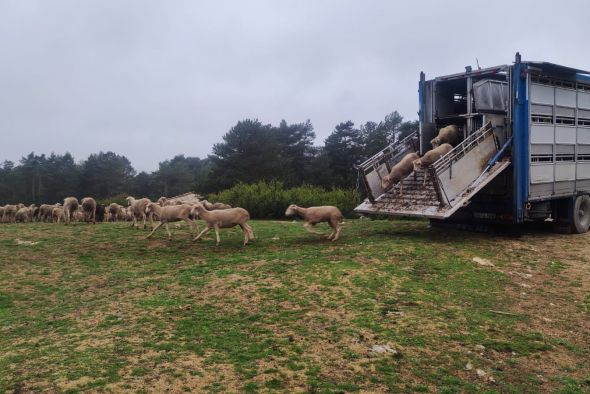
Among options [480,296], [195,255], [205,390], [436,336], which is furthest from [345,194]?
[205,390]

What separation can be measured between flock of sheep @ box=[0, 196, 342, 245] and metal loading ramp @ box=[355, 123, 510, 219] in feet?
4.92

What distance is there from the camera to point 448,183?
41.0 feet

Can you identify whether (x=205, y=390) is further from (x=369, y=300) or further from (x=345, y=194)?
(x=345, y=194)

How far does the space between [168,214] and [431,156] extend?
7.53m

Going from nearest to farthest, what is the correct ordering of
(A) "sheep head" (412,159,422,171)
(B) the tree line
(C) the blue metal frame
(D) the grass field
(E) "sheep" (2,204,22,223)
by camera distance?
(D) the grass field → (C) the blue metal frame → (A) "sheep head" (412,159,422,171) → (E) "sheep" (2,204,22,223) → (B) the tree line

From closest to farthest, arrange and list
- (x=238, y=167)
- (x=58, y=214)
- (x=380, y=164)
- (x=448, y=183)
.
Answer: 1. (x=448, y=183)
2. (x=380, y=164)
3. (x=58, y=214)
4. (x=238, y=167)

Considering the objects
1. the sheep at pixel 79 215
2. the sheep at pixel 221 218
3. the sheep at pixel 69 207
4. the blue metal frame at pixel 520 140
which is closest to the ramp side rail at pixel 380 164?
the blue metal frame at pixel 520 140

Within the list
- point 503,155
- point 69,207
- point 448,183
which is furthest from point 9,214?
point 503,155

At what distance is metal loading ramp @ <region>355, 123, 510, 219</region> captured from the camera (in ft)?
40.4

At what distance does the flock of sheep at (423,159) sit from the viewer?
45.1ft

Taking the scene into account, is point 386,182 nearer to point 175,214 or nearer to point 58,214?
point 175,214

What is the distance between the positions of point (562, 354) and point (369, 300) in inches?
109

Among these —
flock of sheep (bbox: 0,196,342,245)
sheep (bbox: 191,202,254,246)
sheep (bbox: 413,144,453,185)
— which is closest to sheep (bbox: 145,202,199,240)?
flock of sheep (bbox: 0,196,342,245)

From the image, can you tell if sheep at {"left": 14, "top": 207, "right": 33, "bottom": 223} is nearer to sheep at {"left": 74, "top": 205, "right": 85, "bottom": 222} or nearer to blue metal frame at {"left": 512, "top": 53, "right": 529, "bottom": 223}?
sheep at {"left": 74, "top": 205, "right": 85, "bottom": 222}
